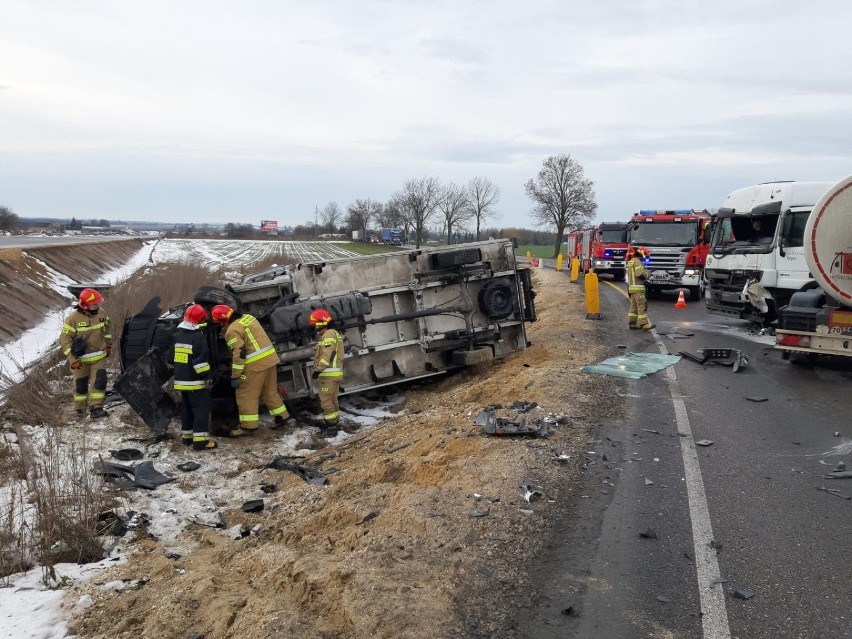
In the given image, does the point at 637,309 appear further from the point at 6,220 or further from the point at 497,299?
the point at 6,220

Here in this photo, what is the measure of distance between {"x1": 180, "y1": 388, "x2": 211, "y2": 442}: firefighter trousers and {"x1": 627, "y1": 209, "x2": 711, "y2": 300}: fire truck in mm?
14634

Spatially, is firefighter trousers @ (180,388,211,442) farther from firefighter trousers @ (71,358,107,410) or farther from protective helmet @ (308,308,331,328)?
firefighter trousers @ (71,358,107,410)

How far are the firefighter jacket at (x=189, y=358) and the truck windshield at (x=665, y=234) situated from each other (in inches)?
602

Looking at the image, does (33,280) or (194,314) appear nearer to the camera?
(194,314)

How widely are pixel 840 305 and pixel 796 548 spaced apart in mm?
5969

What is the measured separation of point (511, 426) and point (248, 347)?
3.32 metres

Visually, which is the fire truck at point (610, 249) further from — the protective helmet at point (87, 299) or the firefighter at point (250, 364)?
the protective helmet at point (87, 299)

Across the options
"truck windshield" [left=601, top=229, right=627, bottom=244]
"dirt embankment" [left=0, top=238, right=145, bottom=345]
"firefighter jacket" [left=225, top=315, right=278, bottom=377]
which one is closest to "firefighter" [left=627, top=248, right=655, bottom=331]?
"firefighter jacket" [left=225, top=315, right=278, bottom=377]

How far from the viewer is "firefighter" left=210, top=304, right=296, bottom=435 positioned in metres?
7.44

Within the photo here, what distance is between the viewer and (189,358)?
7.21 metres

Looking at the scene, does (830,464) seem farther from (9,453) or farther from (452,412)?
(9,453)

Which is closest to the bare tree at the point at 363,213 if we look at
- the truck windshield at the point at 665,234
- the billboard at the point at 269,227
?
the billboard at the point at 269,227

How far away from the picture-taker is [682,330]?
1293 cm

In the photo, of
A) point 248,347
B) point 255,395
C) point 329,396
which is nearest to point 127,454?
point 255,395
